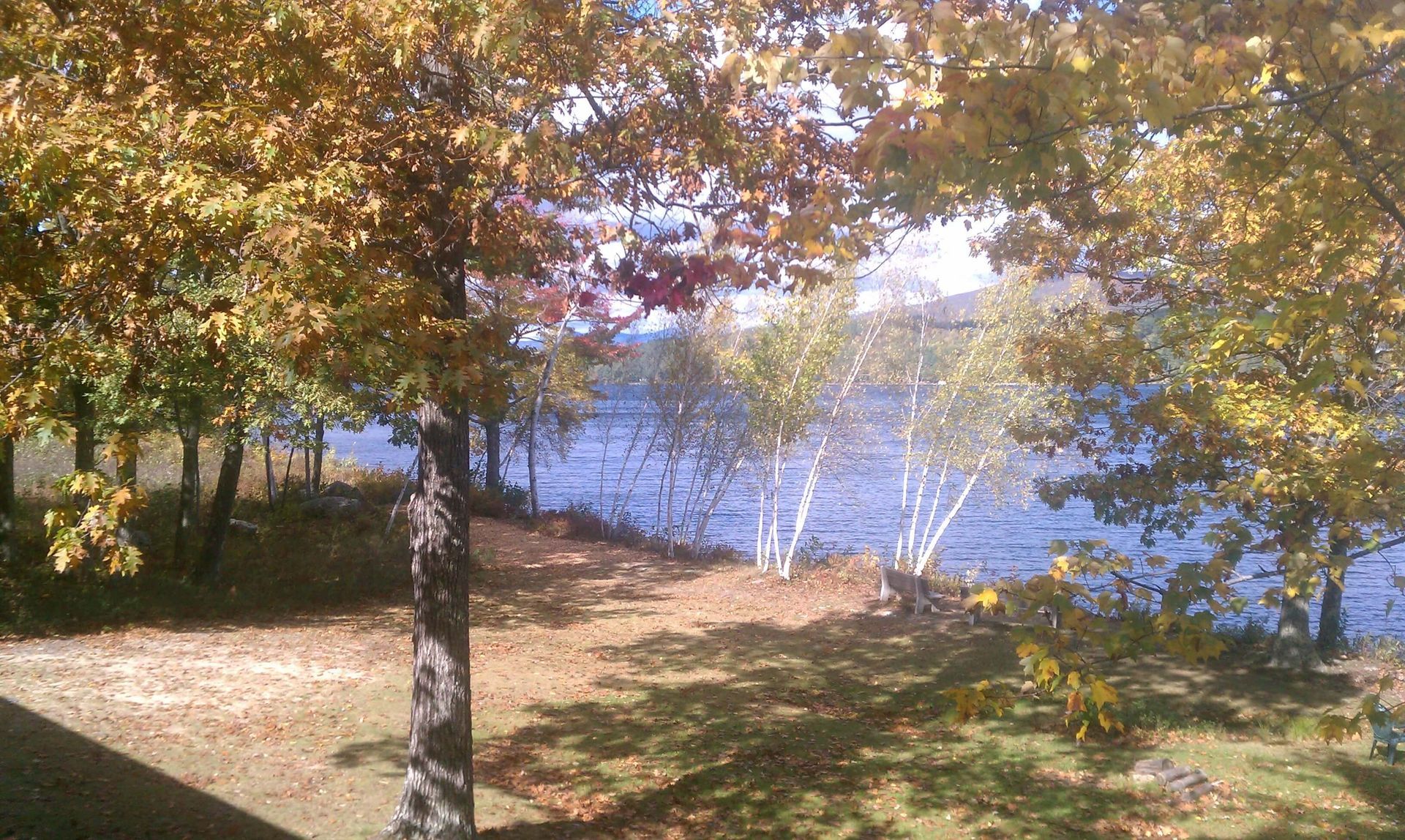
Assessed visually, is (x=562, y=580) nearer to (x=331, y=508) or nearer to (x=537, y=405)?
(x=331, y=508)

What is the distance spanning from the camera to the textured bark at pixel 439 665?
19.6 ft

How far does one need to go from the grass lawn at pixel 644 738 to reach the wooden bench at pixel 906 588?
1.01 meters

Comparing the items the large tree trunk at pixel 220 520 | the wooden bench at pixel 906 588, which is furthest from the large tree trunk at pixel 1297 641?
the large tree trunk at pixel 220 520

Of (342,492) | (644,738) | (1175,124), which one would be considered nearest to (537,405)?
(342,492)

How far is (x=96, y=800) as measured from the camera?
653 centimetres

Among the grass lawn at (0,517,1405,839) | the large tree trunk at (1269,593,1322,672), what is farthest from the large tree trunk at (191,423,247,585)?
the large tree trunk at (1269,593,1322,672)

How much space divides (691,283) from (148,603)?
1048 cm

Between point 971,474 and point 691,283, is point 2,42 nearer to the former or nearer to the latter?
point 691,283

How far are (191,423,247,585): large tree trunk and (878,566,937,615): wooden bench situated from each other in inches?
434

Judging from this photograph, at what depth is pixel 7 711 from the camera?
27.2ft

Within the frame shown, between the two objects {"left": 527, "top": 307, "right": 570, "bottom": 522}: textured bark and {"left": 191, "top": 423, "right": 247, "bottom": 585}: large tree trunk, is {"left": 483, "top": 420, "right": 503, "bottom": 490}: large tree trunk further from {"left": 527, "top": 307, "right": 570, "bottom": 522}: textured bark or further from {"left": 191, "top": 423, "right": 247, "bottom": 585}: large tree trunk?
{"left": 191, "top": 423, "right": 247, "bottom": 585}: large tree trunk

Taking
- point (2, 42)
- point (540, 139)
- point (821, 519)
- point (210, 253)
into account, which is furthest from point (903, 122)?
point (821, 519)

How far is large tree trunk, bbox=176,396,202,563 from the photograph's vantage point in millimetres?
12586

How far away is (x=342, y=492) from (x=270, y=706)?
14.3m
